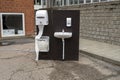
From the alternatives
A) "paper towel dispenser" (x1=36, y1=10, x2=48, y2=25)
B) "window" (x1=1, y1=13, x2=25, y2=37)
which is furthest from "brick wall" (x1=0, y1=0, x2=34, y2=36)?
"paper towel dispenser" (x1=36, y1=10, x2=48, y2=25)

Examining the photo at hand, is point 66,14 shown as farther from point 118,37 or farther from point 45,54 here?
point 118,37

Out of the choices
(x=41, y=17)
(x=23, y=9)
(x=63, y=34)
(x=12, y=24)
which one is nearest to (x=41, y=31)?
(x=41, y=17)

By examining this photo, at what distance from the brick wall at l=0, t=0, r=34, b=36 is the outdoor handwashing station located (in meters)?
5.70

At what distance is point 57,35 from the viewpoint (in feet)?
21.1

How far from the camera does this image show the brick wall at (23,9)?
1153 cm

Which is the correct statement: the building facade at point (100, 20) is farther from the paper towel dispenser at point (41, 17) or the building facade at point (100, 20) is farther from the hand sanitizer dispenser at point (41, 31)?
the paper towel dispenser at point (41, 17)

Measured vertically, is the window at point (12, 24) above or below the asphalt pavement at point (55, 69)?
above

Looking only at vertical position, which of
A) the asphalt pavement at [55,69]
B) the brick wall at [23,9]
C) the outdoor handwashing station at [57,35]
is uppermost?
the brick wall at [23,9]

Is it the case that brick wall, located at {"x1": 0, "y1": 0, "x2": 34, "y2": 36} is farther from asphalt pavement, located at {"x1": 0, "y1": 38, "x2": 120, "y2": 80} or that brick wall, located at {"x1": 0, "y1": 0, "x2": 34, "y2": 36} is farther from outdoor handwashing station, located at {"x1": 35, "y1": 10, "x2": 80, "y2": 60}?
outdoor handwashing station, located at {"x1": 35, "y1": 10, "x2": 80, "y2": 60}

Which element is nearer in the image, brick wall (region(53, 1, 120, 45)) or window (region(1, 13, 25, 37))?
brick wall (region(53, 1, 120, 45))

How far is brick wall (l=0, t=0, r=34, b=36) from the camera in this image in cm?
1153

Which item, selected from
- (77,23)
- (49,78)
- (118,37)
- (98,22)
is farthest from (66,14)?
(98,22)

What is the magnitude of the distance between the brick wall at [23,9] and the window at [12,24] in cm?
25

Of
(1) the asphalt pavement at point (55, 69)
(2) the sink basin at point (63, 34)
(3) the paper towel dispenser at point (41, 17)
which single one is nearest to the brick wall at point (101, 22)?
(1) the asphalt pavement at point (55, 69)
